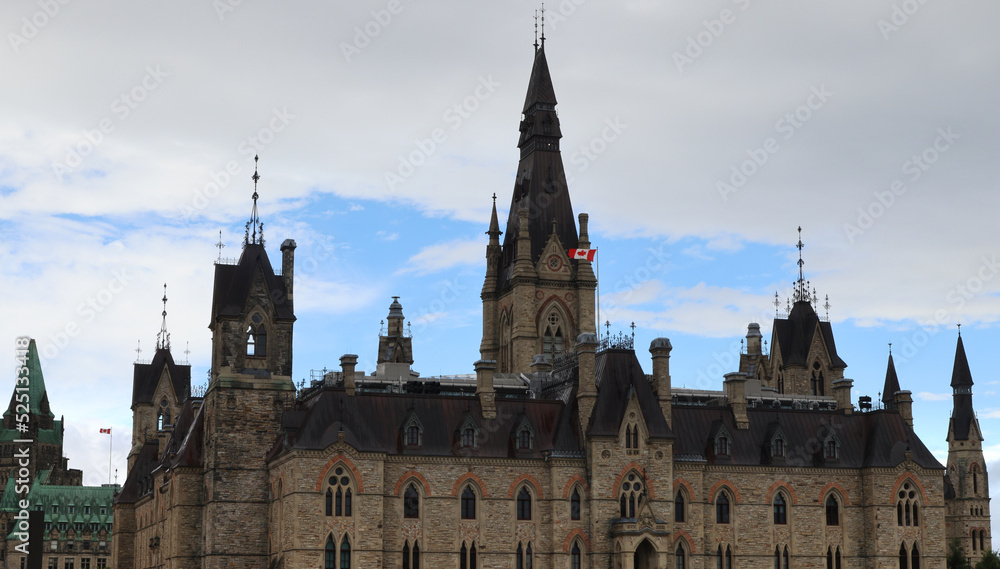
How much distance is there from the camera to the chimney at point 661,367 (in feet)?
278

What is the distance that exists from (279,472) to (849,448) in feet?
115

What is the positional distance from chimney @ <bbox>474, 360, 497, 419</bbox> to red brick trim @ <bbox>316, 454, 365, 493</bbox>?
8.78 metres

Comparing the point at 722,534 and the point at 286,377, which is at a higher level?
the point at 286,377

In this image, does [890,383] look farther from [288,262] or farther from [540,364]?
[288,262]

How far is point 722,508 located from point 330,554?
2402 centimetres

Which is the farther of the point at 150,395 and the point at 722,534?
the point at 150,395

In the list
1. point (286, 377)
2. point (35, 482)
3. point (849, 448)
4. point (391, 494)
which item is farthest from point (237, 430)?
point (35, 482)

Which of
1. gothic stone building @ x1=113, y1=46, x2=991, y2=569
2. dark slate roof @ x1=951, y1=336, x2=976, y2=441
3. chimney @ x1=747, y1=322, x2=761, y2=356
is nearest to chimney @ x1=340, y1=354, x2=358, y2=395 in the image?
gothic stone building @ x1=113, y1=46, x2=991, y2=569

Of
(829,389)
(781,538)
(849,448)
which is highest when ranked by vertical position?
(829,389)

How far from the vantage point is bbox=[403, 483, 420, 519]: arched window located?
260 ft

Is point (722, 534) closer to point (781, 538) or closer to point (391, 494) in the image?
point (781, 538)

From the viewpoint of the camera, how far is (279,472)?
263 ft

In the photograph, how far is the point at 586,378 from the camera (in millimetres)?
82750

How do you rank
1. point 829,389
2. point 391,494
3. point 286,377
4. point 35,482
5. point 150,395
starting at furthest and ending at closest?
point 35,482 < point 150,395 < point 829,389 < point 286,377 < point 391,494
